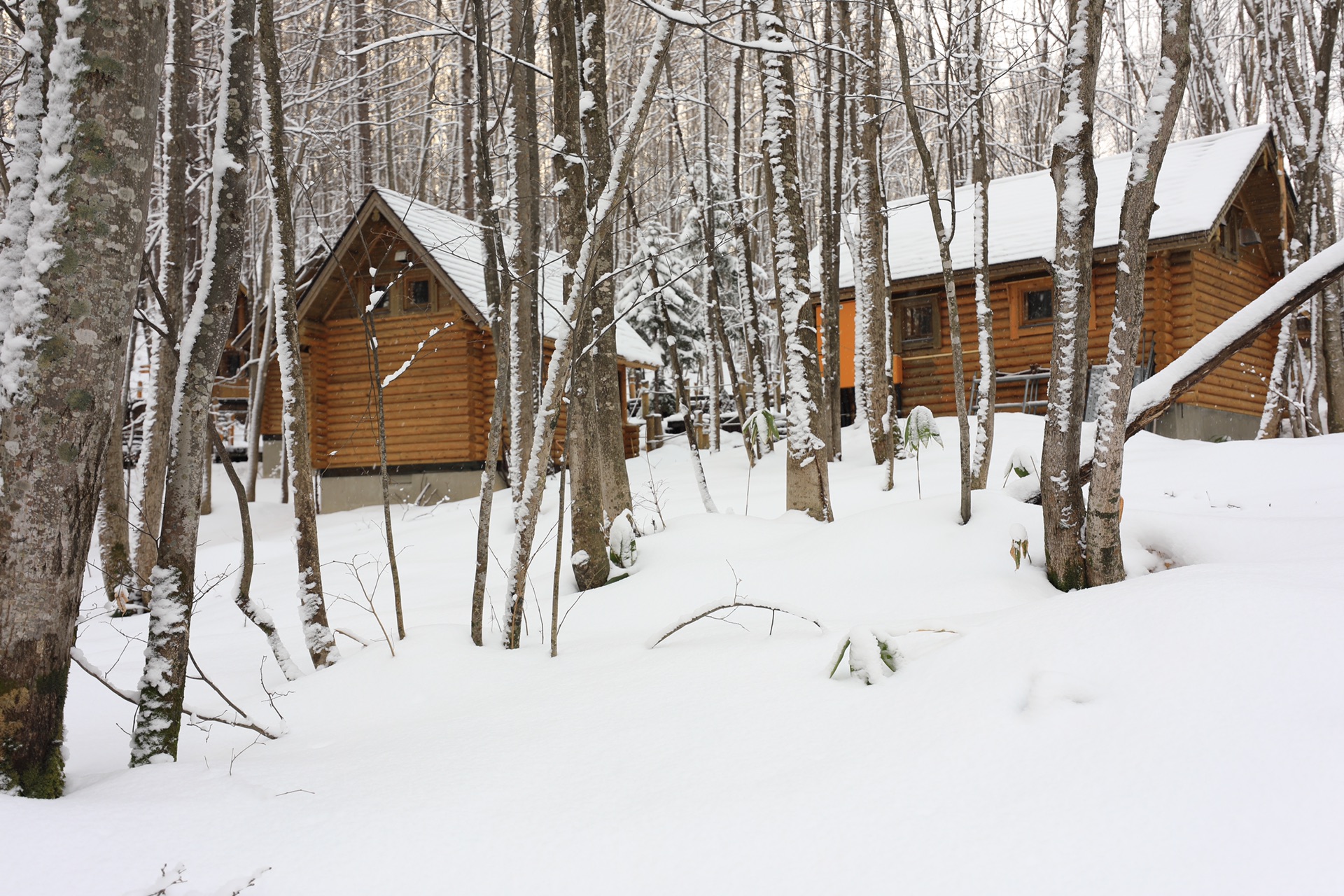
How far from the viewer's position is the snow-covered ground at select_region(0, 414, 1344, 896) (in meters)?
1.75

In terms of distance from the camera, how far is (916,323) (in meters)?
16.5

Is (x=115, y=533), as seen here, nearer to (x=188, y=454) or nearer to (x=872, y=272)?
(x=188, y=454)

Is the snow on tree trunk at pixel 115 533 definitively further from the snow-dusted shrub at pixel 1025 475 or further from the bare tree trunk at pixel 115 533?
the snow-dusted shrub at pixel 1025 475

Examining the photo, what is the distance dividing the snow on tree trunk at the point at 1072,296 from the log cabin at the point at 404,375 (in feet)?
37.9

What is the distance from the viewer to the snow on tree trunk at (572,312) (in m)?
3.74

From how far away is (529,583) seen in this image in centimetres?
568

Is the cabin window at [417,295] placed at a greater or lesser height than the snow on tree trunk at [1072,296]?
greater

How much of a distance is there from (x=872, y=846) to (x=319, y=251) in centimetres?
1741

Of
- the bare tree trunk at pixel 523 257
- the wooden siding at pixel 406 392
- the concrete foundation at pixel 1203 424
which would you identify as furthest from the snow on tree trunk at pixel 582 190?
the concrete foundation at pixel 1203 424

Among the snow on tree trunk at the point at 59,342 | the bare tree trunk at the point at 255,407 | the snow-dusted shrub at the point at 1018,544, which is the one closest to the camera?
the snow on tree trunk at the point at 59,342

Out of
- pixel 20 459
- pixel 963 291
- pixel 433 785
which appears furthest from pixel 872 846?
pixel 963 291

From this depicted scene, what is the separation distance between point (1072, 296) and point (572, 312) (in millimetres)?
2471

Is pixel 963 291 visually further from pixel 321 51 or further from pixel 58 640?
pixel 58 640

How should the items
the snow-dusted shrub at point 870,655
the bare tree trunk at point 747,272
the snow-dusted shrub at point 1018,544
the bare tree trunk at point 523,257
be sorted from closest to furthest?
the snow-dusted shrub at point 870,655 < the snow-dusted shrub at point 1018,544 < the bare tree trunk at point 523,257 < the bare tree trunk at point 747,272
